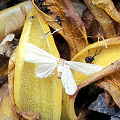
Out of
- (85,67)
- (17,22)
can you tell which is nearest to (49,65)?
(85,67)

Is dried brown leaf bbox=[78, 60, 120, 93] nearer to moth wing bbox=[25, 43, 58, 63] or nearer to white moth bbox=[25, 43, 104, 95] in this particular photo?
white moth bbox=[25, 43, 104, 95]

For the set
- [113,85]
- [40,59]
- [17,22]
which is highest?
[17,22]

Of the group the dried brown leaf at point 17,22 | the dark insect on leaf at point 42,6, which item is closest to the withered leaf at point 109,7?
the dark insect on leaf at point 42,6

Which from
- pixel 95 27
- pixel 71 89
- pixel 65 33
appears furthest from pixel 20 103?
pixel 95 27

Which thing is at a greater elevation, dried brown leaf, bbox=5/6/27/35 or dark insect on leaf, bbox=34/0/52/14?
dark insect on leaf, bbox=34/0/52/14

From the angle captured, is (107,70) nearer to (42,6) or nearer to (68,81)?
(68,81)

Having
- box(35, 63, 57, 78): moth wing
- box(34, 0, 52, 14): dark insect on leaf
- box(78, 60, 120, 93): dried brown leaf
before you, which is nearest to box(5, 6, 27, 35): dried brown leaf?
box(34, 0, 52, 14): dark insect on leaf

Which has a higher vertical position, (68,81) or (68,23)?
(68,23)

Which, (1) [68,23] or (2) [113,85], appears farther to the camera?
(1) [68,23]
